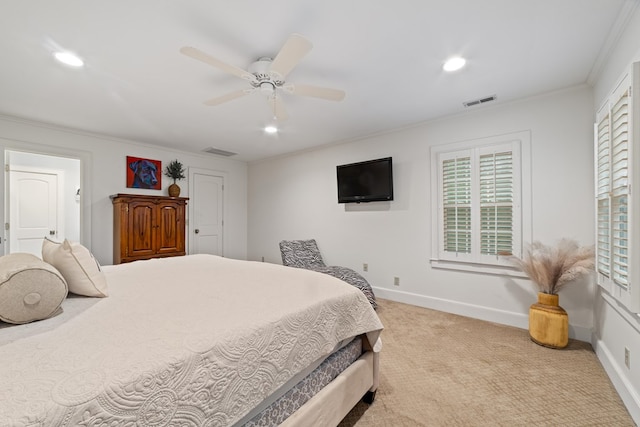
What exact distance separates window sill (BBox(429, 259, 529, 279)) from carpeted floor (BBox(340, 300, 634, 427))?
1.90 feet

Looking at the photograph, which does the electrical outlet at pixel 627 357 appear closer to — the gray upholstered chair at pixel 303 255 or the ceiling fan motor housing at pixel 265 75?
the gray upholstered chair at pixel 303 255

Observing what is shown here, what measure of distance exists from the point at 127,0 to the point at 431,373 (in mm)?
3186

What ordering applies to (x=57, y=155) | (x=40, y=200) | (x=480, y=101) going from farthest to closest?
(x=40, y=200) → (x=57, y=155) → (x=480, y=101)

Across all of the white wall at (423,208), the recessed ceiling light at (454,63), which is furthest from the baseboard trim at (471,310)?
the recessed ceiling light at (454,63)

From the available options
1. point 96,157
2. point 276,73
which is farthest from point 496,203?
point 96,157

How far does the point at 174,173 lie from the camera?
→ 4902 mm

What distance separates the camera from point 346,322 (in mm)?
1546

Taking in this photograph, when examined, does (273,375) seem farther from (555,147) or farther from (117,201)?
(117,201)

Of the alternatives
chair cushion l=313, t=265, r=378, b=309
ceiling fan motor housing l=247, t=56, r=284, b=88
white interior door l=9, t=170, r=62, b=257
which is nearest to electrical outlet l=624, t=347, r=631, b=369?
chair cushion l=313, t=265, r=378, b=309

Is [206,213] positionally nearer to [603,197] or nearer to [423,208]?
[423,208]

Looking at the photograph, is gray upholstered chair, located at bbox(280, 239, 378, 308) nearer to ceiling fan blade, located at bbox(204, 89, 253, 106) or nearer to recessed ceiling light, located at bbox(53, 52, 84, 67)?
ceiling fan blade, located at bbox(204, 89, 253, 106)

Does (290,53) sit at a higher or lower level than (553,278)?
higher

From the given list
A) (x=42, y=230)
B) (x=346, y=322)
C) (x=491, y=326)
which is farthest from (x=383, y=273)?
(x=42, y=230)

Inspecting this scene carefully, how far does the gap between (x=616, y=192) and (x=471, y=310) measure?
193cm
